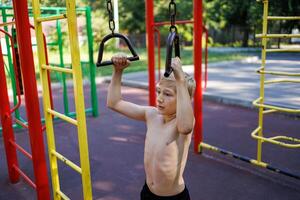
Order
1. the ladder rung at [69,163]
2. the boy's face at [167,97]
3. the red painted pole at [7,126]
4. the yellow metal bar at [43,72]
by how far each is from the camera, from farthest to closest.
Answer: the red painted pole at [7,126], the yellow metal bar at [43,72], the ladder rung at [69,163], the boy's face at [167,97]

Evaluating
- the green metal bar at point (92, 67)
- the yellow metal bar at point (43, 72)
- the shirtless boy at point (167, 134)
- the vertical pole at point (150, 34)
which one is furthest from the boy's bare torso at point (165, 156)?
the green metal bar at point (92, 67)

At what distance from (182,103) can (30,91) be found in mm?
1244

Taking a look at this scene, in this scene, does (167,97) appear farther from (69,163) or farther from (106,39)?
(69,163)

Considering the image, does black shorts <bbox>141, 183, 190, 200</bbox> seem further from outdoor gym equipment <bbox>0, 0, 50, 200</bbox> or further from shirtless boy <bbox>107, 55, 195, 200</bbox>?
outdoor gym equipment <bbox>0, 0, 50, 200</bbox>

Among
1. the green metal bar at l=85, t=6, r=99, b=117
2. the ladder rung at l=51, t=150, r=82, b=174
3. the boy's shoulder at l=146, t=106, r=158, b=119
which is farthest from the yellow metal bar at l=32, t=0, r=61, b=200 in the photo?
the green metal bar at l=85, t=6, r=99, b=117

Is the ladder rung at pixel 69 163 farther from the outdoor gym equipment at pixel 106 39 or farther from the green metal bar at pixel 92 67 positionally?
the green metal bar at pixel 92 67

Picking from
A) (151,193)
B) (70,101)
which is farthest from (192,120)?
(70,101)

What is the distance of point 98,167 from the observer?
3555mm

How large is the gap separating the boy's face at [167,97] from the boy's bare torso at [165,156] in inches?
3.5

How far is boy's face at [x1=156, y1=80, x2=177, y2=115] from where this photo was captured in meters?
1.66

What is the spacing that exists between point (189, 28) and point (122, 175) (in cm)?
2038

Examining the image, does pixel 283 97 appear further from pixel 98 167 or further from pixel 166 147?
pixel 166 147

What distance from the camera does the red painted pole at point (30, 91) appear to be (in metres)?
2.18

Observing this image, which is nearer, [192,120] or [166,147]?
[192,120]
